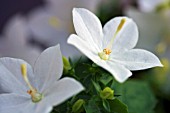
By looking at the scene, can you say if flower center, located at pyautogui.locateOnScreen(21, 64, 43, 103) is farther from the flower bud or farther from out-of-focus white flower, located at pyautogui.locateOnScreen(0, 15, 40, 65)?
out-of-focus white flower, located at pyautogui.locateOnScreen(0, 15, 40, 65)

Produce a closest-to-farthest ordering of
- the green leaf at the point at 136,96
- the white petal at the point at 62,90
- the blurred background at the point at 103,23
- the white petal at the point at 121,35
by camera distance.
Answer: the white petal at the point at 62,90 < the white petal at the point at 121,35 < the green leaf at the point at 136,96 < the blurred background at the point at 103,23

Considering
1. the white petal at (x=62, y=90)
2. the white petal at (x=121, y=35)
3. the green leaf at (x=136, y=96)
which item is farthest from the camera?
the green leaf at (x=136, y=96)

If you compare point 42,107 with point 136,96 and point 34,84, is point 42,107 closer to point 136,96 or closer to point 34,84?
point 34,84

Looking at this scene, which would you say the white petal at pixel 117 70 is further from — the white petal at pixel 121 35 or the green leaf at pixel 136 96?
the green leaf at pixel 136 96

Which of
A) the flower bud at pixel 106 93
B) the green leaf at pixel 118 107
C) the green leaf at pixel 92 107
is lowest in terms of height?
the green leaf at pixel 118 107

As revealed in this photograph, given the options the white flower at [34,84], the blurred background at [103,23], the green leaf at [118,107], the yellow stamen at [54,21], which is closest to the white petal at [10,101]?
the white flower at [34,84]

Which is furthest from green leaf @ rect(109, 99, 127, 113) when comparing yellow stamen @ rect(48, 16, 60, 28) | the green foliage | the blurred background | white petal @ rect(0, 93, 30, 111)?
yellow stamen @ rect(48, 16, 60, 28)

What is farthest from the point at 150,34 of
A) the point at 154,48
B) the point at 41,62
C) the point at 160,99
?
the point at 41,62
